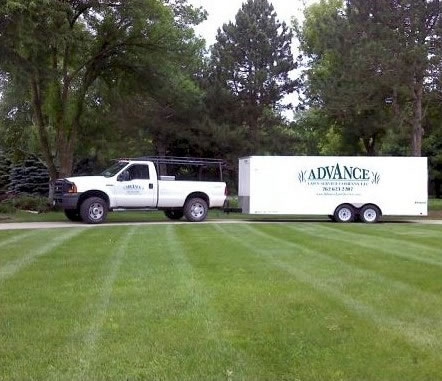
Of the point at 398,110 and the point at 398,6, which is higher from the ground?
the point at 398,6

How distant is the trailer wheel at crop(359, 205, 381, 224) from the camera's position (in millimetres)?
23312

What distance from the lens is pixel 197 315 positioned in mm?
6074

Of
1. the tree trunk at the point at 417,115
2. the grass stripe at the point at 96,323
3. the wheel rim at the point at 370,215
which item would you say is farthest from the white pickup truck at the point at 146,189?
the tree trunk at the point at 417,115

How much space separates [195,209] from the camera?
22125mm

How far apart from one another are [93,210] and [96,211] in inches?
4.2

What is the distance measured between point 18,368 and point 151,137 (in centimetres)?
3307

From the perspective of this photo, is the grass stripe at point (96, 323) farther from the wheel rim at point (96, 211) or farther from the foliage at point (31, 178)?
the foliage at point (31, 178)

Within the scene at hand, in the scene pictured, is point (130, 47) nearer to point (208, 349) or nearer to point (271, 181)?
point (271, 181)

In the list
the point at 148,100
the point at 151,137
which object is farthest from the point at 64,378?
the point at 151,137

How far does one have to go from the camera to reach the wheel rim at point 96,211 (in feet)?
67.1

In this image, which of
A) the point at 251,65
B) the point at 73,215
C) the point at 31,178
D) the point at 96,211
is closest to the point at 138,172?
the point at 96,211

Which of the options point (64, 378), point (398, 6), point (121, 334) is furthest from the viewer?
point (398, 6)

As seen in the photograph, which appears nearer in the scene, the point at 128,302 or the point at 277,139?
the point at 128,302

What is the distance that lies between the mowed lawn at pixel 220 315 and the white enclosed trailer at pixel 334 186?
11.8 metres
